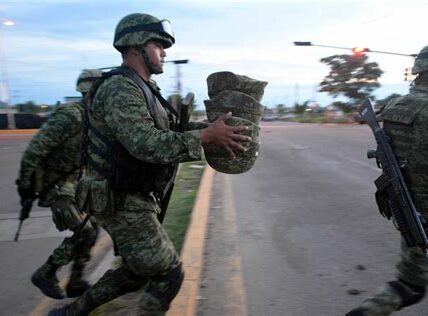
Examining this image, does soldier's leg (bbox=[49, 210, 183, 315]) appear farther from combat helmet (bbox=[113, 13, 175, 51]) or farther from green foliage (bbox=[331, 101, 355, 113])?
green foliage (bbox=[331, 101, 355, 113])

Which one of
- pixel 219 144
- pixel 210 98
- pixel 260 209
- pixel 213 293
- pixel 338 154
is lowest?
pixel 338 154

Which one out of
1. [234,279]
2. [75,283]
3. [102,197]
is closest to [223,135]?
[102,197]

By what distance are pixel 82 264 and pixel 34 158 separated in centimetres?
94

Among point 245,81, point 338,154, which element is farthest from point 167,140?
point 338,154

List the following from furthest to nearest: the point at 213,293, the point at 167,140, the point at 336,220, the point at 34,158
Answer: the point at 336,220 < the point at 213,293 < the point at 34,158 < the point at 167,140

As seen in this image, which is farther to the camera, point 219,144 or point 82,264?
point 82,264

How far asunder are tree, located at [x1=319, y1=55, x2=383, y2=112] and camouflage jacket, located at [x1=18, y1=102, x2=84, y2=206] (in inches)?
1828

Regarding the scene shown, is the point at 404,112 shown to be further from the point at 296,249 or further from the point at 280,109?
the point at 280,109

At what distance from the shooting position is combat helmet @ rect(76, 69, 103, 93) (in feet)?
11.6

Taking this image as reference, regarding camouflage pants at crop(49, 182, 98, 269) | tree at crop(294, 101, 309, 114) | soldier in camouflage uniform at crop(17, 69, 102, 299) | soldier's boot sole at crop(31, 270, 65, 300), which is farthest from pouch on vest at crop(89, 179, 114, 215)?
tree at crop(294, 101, 309, 114)

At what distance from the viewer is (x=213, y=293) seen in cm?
350

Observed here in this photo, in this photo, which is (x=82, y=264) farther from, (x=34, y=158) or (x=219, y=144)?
(x=219, y=144)

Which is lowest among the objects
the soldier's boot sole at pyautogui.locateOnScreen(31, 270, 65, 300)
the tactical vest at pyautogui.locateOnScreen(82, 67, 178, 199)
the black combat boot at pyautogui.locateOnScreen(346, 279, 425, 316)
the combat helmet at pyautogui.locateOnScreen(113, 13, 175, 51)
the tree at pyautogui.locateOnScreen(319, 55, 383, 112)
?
the tree at pyautogui.locateOnScreen(319, 55, 383, 112)

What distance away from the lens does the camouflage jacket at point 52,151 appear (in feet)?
10.3
